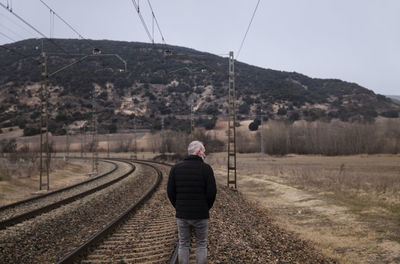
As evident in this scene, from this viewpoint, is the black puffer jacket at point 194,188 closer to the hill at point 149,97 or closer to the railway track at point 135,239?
the railway track at point 135,239

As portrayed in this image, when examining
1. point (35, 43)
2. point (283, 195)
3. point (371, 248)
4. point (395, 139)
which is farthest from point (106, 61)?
point (371, 248)

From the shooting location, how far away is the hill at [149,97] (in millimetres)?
109938

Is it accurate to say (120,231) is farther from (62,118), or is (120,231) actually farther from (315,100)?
(315,100)

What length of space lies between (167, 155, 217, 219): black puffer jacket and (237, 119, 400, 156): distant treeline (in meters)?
73.5

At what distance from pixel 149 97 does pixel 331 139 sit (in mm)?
71504

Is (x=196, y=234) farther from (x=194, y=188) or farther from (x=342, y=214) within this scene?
(x=342, y=214)

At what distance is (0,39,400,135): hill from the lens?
109938 millimetres

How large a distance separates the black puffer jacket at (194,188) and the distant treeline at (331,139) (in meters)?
73.5

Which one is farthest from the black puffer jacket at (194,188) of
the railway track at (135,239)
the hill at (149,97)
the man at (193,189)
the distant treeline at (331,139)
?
the hill at (149,97)

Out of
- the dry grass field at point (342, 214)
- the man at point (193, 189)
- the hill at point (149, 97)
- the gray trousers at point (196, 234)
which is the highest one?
the hill at point (149, 97)

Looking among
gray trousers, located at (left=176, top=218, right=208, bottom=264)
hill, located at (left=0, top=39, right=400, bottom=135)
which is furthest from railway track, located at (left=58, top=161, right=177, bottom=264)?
hill, located at (left=0, top=39, right=400, bottom=135)

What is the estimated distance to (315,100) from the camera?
13438 cm

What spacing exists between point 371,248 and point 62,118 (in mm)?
105660

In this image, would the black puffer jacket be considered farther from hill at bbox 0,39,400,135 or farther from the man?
hill at bbox 0,39,400,135
